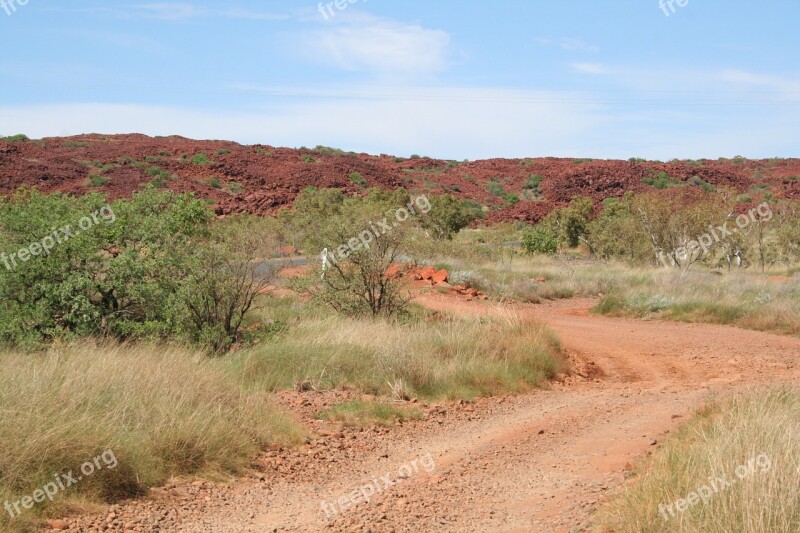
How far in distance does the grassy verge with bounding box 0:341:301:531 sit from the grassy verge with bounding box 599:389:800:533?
3379 mm

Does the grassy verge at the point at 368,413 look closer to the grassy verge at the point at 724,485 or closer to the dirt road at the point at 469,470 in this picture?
the dirt road at the point at 469,470

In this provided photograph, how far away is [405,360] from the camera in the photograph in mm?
9914

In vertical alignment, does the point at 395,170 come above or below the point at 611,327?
above

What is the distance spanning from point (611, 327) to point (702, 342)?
2.54 m

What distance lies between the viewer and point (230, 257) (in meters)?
11.7

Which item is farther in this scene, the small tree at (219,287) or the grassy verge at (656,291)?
the grassy verge at (656,291)

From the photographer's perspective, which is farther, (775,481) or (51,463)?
(51,463)

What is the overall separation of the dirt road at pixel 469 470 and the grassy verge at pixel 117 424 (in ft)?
0.97

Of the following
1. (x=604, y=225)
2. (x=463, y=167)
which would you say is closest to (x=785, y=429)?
(x=604, y=225)

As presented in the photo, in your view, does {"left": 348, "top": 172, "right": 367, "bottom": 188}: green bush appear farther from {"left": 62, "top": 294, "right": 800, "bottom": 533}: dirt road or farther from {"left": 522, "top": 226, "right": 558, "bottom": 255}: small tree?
{"left": 62, "top": 294, "right": 800, "bottom": 533}: dirt road

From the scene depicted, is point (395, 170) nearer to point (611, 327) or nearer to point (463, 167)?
point (463, 167)

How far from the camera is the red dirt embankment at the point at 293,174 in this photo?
57.8 meters

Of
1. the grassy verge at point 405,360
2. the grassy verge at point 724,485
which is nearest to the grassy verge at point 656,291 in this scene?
the grassy verge at point 405,360

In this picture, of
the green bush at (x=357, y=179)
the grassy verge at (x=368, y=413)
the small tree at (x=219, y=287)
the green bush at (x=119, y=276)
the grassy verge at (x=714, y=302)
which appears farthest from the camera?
the green bush at (x=357, y=179)
